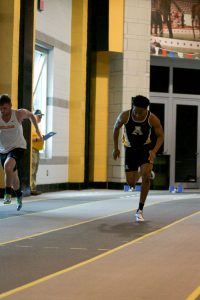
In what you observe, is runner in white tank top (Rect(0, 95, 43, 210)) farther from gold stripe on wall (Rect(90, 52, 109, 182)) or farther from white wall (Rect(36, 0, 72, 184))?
gold stripe on wall (Rect(90, 52, 109, 182))

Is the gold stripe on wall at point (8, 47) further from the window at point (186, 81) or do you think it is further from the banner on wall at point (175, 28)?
the window at point (186, 81)

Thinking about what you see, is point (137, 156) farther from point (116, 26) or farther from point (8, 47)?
point (116, 26)

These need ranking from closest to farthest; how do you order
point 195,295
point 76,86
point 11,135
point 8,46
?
point 195,295
point 11,135
point 8,46
point 76,86

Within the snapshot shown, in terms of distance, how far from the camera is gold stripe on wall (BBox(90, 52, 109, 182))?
18.7 m

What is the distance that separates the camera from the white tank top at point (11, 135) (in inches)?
414

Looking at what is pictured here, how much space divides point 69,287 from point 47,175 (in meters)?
11.5

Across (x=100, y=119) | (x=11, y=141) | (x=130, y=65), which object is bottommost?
(x=11, y=141)

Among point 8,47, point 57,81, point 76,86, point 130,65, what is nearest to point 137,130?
point 8,47

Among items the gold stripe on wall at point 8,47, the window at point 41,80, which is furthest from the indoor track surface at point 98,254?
the window at point 41,80

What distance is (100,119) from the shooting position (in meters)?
18.8

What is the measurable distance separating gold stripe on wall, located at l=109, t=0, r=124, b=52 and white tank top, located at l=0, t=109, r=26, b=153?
8.19 meters

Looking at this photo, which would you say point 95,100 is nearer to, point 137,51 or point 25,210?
point 137,51

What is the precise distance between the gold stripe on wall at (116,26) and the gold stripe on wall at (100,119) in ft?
1.46

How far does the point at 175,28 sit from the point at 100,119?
10.8 ft
